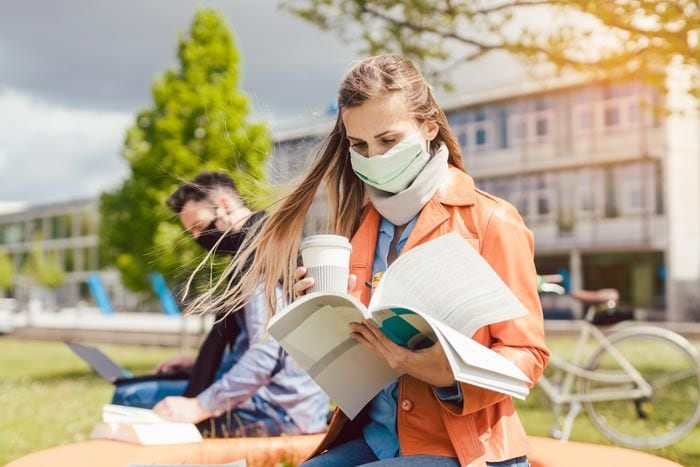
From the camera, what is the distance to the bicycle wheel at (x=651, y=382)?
19.9 feet

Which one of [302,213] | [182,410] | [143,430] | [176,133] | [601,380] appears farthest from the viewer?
[176,133]

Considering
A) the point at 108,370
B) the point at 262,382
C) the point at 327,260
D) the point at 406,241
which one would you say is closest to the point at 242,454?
the point at 262,382

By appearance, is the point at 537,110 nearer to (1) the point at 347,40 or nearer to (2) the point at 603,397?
(1) the point at 347,40

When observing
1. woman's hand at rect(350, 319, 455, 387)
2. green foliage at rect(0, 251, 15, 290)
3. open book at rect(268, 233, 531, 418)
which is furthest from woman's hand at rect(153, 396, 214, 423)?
Answer: green foliage at rect(0, 251, 15, 290)

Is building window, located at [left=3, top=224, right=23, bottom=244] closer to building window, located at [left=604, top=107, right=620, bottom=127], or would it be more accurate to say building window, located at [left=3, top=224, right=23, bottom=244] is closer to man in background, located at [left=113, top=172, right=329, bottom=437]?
building window, located at [left=604, top=107, right=620, bottom=127]

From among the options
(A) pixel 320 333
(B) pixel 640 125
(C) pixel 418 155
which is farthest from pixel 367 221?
(B) pixel 640 125

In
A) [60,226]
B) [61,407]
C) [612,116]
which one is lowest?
[60,226]

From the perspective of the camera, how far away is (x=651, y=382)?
6387 millimetres

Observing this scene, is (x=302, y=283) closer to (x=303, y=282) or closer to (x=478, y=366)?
(x=303, y=282)

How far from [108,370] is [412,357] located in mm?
2945

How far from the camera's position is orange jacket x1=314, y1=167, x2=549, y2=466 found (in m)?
1.83

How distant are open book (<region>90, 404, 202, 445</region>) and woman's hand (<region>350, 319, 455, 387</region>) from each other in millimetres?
1410

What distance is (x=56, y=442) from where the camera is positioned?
656 centimetres

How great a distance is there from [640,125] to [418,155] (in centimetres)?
3689
